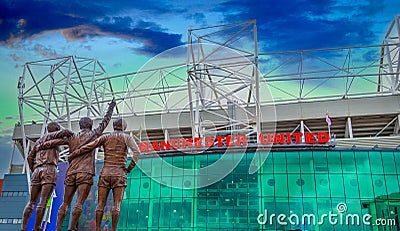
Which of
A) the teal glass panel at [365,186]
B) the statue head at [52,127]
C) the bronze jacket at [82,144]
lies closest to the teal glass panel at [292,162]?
the teal glass panel at [365,186]

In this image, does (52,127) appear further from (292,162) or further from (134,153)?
(292,162)

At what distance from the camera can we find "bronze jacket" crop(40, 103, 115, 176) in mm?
10578

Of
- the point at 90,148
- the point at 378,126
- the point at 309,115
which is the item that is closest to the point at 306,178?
the point at 309,115

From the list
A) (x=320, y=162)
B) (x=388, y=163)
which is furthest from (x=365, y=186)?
(x=320, y=162)

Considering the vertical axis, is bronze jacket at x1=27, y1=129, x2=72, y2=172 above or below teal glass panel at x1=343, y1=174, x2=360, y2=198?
below

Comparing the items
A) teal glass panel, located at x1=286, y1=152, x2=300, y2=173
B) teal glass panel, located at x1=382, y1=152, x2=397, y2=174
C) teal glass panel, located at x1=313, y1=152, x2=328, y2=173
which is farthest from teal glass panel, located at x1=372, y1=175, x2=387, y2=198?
teal glass panel, located at x1=286, y1=152, x2=300, y2=173

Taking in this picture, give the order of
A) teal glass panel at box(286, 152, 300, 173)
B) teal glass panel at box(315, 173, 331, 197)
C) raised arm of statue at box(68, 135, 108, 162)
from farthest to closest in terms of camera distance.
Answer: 1. teal glass panel at box(286, 152, 300, 173)
2. teal glass panel at box(315, 173, 331, 197)
3. raised arm of statue at box(68, 135, 108, 162)

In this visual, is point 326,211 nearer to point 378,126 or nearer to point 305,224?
point 305,224

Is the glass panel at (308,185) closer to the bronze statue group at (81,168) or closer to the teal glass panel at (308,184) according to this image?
the teal glass panel at (308,184)

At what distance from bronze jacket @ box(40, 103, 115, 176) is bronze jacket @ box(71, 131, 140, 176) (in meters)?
0.20

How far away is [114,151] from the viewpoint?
1062 cm

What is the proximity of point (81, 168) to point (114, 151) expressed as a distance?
3.53 ft

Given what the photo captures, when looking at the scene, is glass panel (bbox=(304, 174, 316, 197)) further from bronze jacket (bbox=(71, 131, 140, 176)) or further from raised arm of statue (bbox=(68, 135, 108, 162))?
raised arm of statue (bbox=(68, 135, 108, 162))

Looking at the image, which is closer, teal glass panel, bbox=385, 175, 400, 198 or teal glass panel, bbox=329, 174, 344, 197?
teal glass panel, bbox=385, 175, 400, 198
